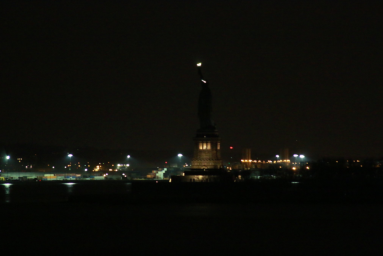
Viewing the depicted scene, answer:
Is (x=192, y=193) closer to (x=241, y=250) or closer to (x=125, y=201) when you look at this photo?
(x=125, y=201)

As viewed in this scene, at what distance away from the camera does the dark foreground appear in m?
25.9

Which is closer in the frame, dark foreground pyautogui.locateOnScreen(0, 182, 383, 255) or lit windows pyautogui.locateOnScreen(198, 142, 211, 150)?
dark foreground pyautogui.locateOnScreen(0, 182, 383, 255)

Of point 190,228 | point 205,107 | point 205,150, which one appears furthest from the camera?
point 205,107

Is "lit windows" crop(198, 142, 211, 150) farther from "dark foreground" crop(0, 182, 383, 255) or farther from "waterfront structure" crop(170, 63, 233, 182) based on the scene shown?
"dark foreground" crop(0, 182, 383, 255)

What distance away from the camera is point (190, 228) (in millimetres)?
32750

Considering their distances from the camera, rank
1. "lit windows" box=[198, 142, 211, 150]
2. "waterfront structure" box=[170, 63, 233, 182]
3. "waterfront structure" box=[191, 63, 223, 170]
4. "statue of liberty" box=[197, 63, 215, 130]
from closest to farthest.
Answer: "waterfront structure" box=[170, 63, 233, 182] → "waterfront structure" box=[191, 63, 223, 170] → "lit windows" box=[198, 142, 211, 150] → "statue of liberty" box=[197, 63, 215, 130]

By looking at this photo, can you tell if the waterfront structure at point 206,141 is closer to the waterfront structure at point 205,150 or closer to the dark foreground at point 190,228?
the waterfront structure at point 205,150

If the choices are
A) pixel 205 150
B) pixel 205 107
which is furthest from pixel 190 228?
pixel 205 107

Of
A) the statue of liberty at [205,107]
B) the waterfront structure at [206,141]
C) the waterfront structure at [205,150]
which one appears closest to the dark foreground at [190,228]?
the waterfront structure at [205,150]

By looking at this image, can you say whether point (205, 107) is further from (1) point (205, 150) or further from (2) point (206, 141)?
(1) point (205, 150)

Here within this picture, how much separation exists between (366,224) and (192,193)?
28432mm

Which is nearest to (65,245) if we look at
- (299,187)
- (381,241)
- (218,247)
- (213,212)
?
(218,247)

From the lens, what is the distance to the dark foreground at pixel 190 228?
25859 millimetres

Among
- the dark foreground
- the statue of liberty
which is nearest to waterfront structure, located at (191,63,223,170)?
the statue of liberty
